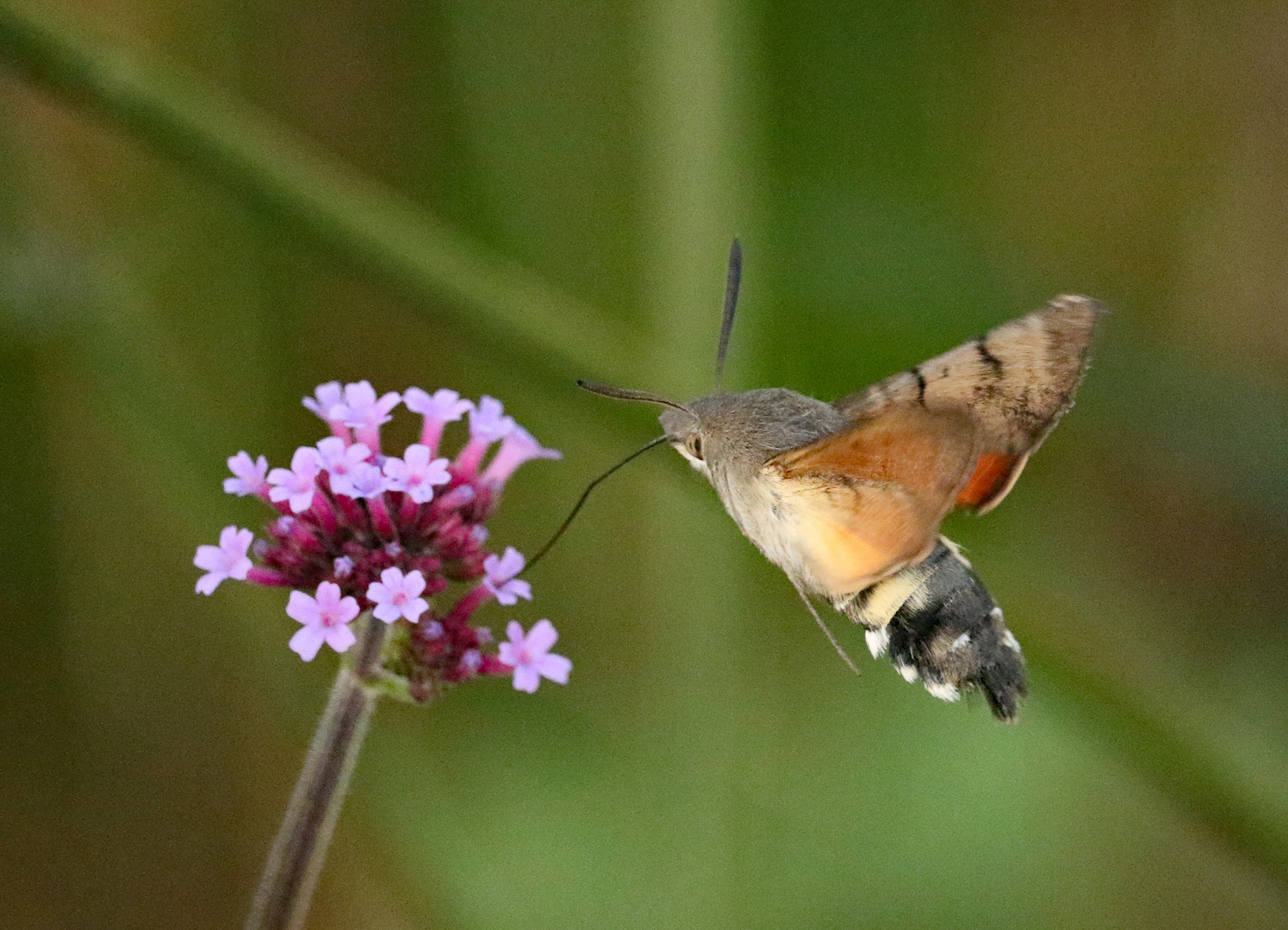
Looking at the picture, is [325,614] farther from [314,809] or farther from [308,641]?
[314,809]

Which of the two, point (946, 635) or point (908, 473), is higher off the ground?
point (908, 473)

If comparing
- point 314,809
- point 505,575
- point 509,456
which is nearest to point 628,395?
point 509,456

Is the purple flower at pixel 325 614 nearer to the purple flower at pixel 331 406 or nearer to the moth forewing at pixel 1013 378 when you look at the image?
the purple flower at pixel 331 406

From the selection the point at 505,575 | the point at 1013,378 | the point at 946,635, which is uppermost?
the point at 1013,378

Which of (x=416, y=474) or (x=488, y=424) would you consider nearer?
(x=416, y=474)

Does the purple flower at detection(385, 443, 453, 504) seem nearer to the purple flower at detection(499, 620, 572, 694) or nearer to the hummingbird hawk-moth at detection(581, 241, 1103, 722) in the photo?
the purple flower at detection(499, 620, 572, 694)

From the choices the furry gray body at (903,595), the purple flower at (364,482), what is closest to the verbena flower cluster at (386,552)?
the purple flower at (364,482)

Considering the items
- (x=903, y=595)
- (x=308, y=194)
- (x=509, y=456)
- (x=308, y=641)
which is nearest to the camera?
(x=308, y=641)

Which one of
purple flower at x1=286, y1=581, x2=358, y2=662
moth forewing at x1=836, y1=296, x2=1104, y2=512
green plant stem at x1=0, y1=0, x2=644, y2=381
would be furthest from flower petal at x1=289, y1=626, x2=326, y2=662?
green plant stem at x1=0, y1=0, x2=644, y2=381
